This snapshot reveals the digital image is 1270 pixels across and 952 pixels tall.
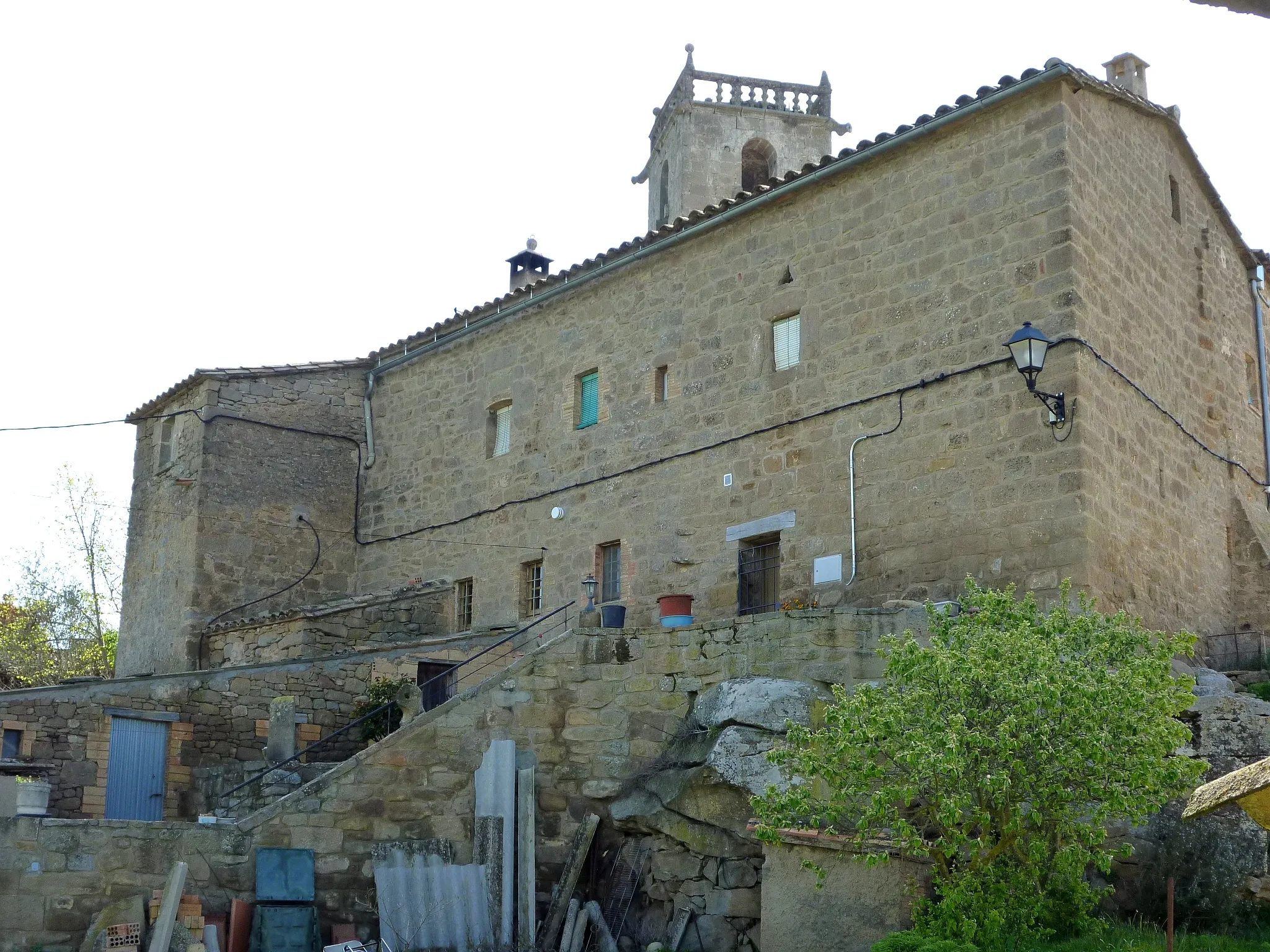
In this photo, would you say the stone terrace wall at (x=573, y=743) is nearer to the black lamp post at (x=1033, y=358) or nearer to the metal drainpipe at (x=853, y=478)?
the metal drainpipe at (x=853, y=478)

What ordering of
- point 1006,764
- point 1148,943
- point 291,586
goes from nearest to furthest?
1. point 1148,943
2. point 1006,764
3. point 291,586

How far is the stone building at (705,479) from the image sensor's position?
47.3 ft

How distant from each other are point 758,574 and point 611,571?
2604mm

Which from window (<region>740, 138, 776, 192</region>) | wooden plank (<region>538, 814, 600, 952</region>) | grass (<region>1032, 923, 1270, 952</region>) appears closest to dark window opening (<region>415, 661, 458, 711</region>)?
wooden plank (<region>538, 814, 600, 952</region>)

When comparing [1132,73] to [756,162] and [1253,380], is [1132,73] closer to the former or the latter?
[1253,380]

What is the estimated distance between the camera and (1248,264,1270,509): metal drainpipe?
60.8ft

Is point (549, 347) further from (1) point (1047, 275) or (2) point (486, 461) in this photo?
(1) point (1047, 275)

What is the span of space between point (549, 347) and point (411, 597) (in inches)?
166

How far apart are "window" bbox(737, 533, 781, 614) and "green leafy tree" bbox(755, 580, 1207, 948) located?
19.3 feet

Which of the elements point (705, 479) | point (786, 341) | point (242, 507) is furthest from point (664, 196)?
point (705, 479)

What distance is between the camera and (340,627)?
2062 centimetres

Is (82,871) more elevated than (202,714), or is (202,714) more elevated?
(202,714)

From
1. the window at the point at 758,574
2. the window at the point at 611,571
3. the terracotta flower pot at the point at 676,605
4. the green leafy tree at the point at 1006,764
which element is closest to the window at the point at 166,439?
the window at the point at 611,571

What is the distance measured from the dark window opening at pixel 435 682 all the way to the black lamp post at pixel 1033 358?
27.2 feet
